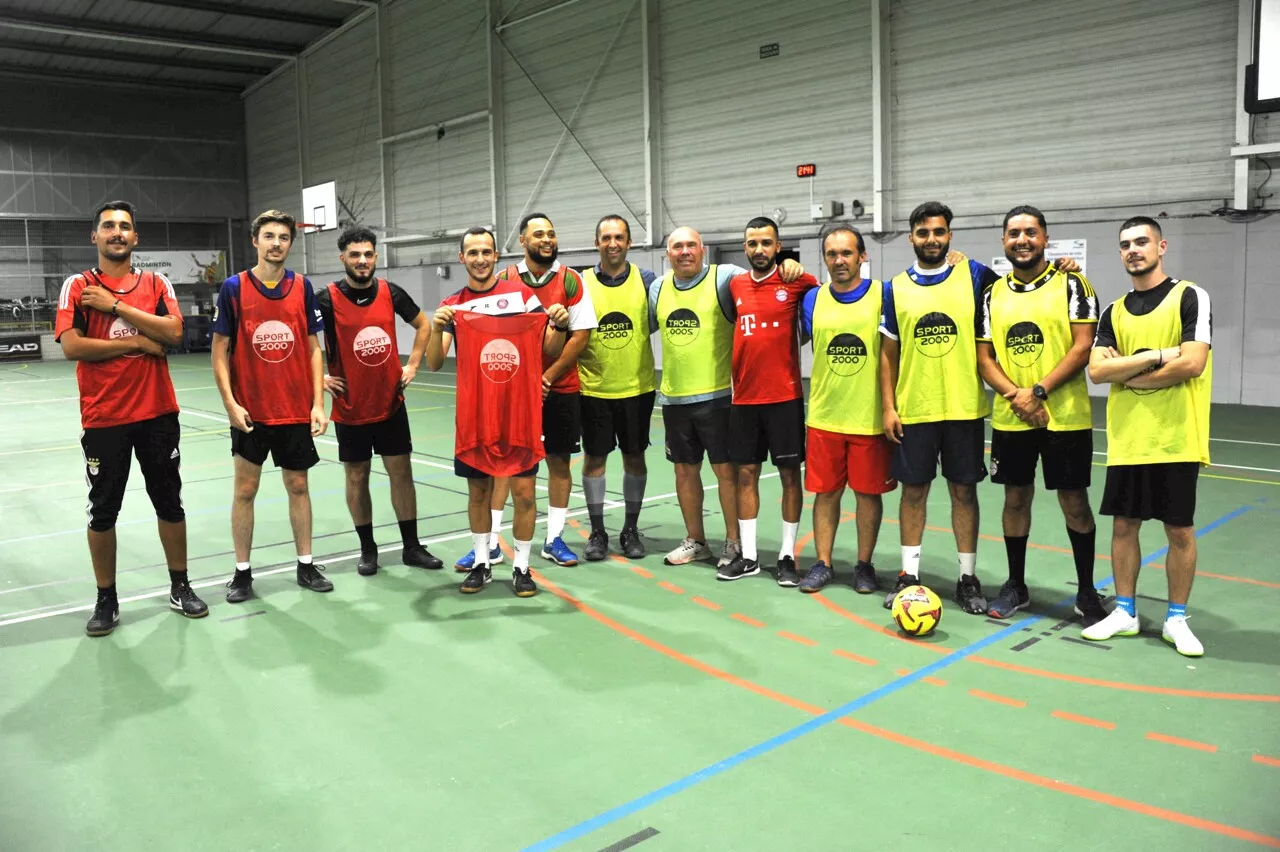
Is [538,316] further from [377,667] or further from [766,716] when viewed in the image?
[766,716]

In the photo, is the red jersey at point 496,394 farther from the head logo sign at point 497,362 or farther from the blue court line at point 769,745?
the blue court line at point 769,745

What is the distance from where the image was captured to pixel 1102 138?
14.4 m

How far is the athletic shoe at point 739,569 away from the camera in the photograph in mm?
6219

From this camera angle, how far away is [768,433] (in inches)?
242

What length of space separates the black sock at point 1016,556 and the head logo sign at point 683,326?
223cm

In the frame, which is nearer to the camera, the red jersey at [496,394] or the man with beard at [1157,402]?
the man with beard at [1157,402]

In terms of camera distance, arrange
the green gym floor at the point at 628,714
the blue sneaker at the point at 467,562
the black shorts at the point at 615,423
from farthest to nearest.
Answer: the black shorts at the point at 615,423
the blue sneaker at the point at 467,562
the green gym floor at the point at 628,714

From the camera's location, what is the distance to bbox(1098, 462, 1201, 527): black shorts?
468 cm

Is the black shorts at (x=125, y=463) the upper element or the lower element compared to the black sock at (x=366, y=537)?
upper

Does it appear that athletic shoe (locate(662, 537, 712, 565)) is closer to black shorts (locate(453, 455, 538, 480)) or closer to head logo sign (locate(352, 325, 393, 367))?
black shorts (locate(453, 455, 538, 480))

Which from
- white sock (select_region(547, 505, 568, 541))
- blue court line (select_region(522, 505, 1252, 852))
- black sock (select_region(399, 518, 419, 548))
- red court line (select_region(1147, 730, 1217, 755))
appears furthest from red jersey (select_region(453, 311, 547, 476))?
red court line (select_region(1147, 730, 1217, 755))

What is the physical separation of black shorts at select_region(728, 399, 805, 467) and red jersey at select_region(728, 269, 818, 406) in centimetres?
6

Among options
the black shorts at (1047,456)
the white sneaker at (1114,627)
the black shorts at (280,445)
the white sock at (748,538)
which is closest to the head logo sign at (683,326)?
the white sock at (748,538)

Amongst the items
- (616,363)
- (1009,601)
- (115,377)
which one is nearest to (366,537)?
(115,377)
